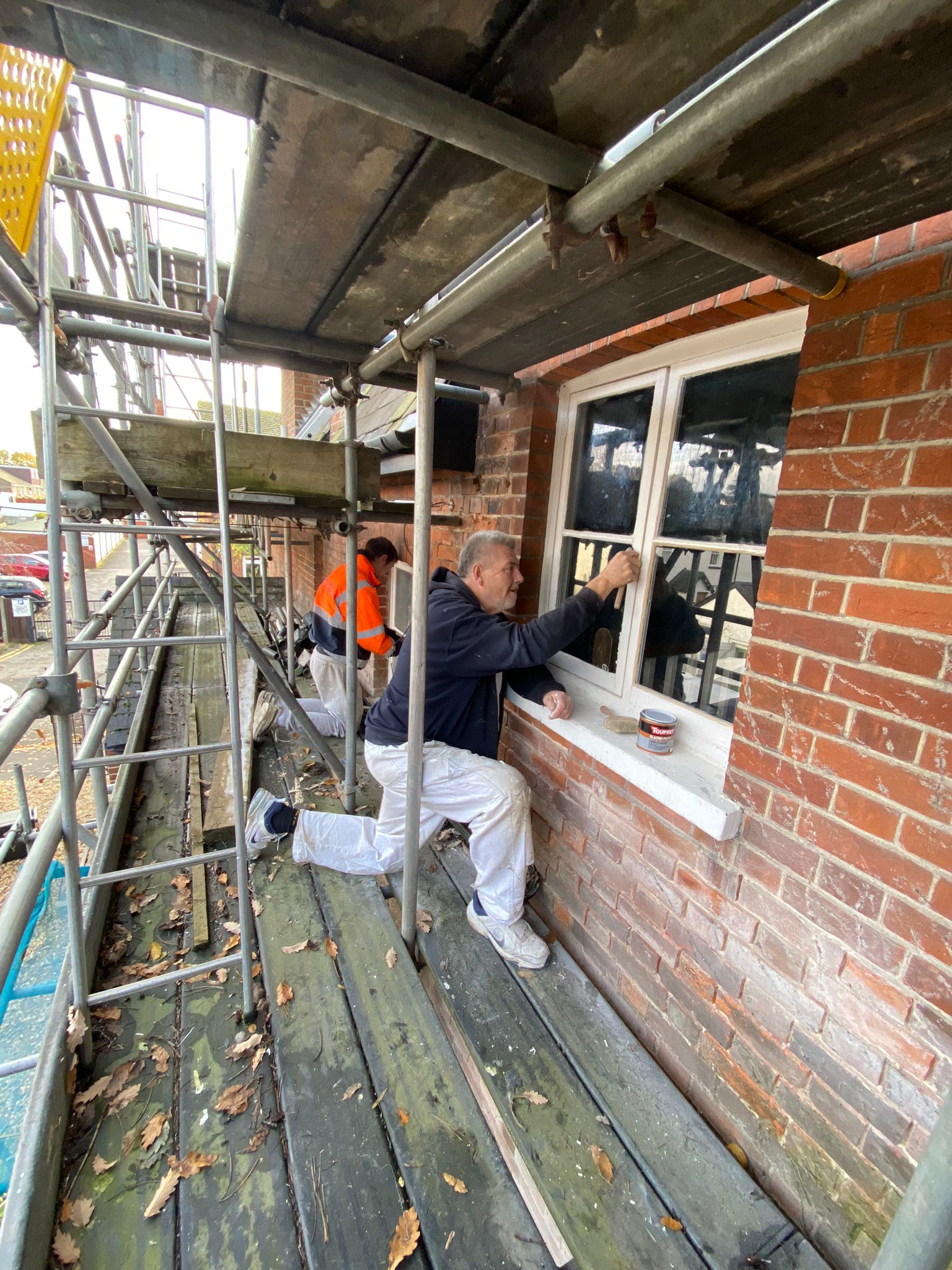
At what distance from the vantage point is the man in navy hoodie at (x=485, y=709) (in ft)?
7.35

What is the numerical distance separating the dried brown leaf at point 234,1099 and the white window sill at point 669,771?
1.74 meters

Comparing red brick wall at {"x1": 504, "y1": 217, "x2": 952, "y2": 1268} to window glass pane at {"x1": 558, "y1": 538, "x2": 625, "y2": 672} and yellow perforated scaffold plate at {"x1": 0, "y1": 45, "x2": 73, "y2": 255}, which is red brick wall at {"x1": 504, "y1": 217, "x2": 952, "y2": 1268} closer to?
window glass pane at {"x1": 558, "y1": 538, "x2": 625, "y2": 672}

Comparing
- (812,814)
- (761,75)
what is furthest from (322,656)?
(761,75)

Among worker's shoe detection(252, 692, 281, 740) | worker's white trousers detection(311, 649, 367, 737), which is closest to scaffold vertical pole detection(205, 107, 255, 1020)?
worker's shoe detection(252, 692, 281, 740)

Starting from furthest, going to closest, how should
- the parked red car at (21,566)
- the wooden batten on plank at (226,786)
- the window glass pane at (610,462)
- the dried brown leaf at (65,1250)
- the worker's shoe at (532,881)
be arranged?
1. the parked red car at (21,566)
2. the wooden batten on plank at (226,786)
3. the worker's shoe at (532,881)
4. the window glass pane at (610,462)
5. the dried brown leaf at (65,1250)

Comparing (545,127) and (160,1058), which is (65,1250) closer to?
(160,1058)

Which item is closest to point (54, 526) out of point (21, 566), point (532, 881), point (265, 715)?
point (532, 881)

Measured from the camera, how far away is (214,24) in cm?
77

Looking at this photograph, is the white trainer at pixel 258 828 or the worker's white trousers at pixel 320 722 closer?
the white trainer at pixel 258 828

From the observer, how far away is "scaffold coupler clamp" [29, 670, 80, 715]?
135cm

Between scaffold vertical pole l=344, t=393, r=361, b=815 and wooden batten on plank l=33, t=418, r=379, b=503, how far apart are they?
7 centimetres

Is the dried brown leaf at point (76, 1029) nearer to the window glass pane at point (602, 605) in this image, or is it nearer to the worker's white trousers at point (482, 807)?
the worker's white trousers at point (482, 807)

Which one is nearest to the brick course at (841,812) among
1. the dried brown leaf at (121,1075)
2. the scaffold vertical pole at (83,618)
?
the dried brown leaf at (121,1075)

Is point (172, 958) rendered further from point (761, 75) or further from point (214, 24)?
point (761, 75)
